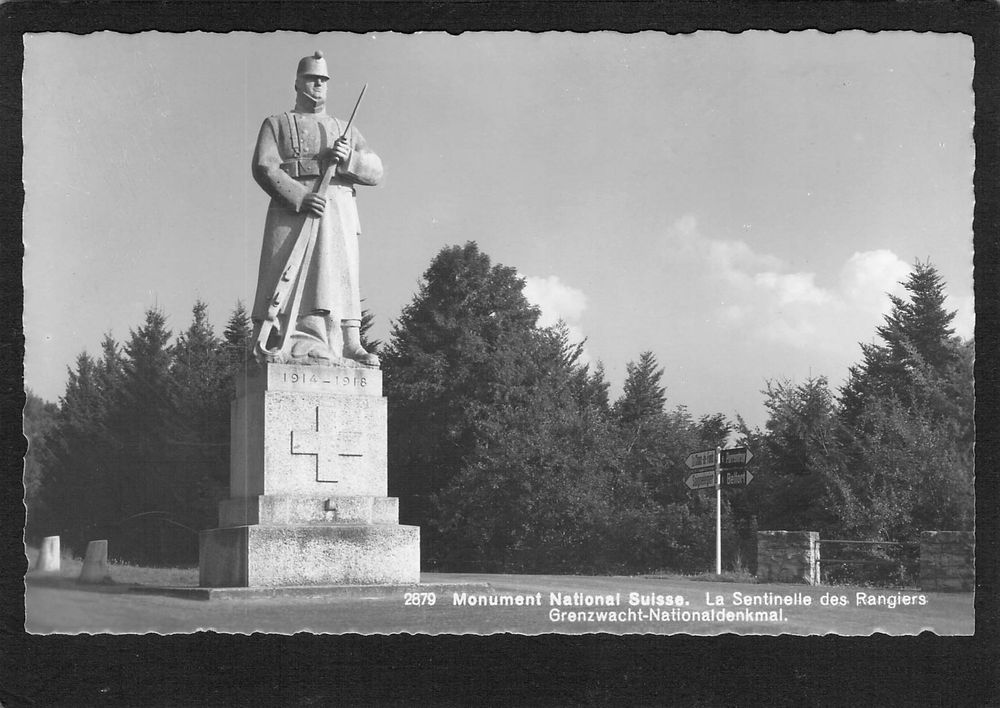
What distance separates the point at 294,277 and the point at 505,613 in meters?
4.09

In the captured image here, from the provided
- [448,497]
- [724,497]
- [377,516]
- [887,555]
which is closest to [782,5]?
[377,516]

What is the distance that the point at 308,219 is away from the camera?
1311cm

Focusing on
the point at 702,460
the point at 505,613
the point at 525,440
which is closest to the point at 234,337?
the point at 525,440

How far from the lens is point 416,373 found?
3478 cm

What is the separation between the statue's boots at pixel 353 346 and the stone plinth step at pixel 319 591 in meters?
2.37

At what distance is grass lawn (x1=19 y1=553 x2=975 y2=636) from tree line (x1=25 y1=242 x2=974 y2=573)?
40.2ft

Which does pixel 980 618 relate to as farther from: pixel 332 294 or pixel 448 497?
pixel 448 497

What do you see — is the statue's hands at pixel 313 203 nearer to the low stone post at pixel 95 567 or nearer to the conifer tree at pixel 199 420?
the low stone post at pixel 95 567

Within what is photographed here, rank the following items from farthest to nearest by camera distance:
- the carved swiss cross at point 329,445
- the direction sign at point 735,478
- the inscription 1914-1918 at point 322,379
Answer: the direction sign at point 735,478 < the inscription 1914-1918 at point 322,379 < the carved swiss cross at point 329,445

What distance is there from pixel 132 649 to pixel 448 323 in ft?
82.3

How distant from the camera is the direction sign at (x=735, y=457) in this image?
18469 mm

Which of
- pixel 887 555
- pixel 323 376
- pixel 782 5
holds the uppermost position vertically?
pixel 782 5

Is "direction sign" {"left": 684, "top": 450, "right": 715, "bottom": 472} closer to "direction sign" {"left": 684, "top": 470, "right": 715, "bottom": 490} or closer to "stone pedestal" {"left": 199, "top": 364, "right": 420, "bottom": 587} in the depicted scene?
"direction sign" {"left": 684, "top": 470, "right": 715, "bottom": 490}

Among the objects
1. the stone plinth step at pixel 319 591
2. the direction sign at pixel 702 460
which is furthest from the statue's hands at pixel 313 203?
the direction sign at pixel 702 460
